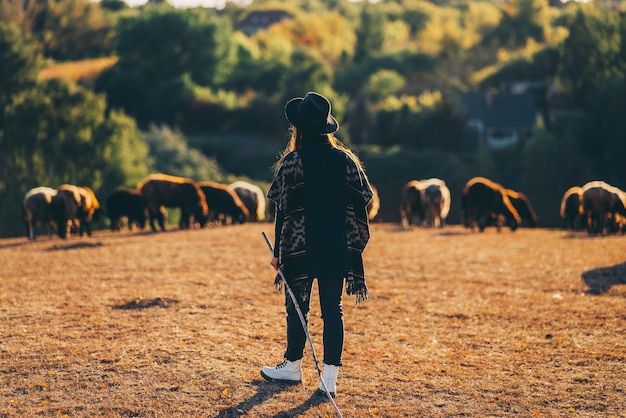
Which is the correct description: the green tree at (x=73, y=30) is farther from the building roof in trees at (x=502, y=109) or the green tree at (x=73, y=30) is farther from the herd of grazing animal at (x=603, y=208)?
the herd of grazing animal at (x=603, y=208)

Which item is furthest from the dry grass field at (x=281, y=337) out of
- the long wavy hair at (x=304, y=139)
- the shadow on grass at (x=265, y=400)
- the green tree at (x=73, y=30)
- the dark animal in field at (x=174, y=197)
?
the green tree at (x=73, y=30)

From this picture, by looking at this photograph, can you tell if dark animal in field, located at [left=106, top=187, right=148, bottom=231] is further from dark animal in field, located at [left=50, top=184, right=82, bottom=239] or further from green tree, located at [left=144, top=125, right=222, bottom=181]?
green tree, located at [left=144, top=125, right=222, bottom=181]

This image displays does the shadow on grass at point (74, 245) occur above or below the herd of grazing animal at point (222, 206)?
below

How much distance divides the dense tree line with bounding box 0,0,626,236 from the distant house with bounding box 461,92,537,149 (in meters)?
2.20

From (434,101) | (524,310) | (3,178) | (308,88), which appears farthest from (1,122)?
(524,310)

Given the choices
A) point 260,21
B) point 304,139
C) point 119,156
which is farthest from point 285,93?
point 260,21

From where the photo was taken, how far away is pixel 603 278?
14750mm

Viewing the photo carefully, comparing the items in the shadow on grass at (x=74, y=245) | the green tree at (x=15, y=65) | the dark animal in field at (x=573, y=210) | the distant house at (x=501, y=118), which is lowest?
the shadow on grass at (x=74, y=245)

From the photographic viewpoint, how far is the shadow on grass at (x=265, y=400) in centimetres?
732

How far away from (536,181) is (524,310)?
48392mm

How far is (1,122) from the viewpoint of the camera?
54.7 metres

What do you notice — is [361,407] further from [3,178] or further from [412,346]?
[3,178]

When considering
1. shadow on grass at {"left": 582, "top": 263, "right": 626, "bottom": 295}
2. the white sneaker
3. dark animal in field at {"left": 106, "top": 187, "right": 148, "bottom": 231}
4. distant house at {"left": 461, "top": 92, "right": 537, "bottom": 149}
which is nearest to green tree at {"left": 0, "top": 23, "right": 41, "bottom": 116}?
distant house at {"left": 461, "top": 92, "right": 537, "bottom": 149}

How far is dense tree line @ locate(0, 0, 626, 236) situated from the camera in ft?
176
